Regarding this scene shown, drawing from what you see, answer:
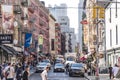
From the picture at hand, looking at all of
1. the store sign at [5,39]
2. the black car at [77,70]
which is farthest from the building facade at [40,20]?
the store sign at [5,39]

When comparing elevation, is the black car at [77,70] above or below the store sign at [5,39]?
below

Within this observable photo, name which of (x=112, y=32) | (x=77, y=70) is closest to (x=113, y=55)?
(x=112, y=32)

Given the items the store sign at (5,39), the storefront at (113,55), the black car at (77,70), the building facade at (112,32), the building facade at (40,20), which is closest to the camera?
the store sign at (5,39)

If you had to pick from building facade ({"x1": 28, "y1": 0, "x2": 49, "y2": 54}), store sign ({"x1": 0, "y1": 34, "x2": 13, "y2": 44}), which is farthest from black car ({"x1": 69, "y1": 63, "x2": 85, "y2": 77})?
building facade ({"x1": 28, "y1": 0, "x2": 49, "y2": 54})

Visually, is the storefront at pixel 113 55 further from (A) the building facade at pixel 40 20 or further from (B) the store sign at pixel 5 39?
(A) the building facade at pixel 40 20

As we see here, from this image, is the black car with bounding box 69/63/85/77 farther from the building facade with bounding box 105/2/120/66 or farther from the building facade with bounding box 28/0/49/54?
the building facade with bounding box 28/0/49/54

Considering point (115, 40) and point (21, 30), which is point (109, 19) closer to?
point (115, 40)

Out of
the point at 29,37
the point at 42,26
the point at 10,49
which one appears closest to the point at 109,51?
the point at 29,37

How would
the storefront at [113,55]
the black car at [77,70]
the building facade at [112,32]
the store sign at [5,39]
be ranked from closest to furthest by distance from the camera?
the store sign at [5,39] < the storefront at [113,55] < the building facade at [112,32] < the black car at [77,70]

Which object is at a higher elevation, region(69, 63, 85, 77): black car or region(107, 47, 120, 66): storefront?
region(107, 47, 120, 66): storefront

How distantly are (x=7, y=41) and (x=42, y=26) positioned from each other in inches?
4353

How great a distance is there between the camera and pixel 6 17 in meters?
35.3

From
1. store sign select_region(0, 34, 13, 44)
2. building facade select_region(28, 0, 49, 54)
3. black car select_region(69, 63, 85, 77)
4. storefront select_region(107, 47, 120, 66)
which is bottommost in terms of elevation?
black car select_region(69, 63, 85, 77)

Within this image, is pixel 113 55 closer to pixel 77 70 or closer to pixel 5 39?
pixel 77 70
